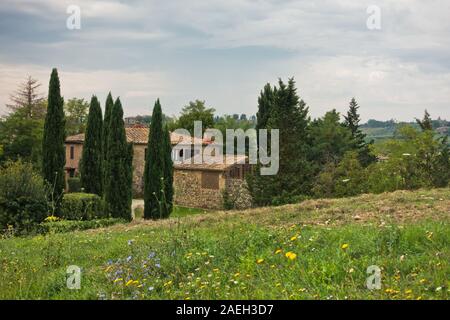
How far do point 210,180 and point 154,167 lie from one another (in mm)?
10288

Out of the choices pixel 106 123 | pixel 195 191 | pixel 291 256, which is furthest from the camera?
pixel 195 191

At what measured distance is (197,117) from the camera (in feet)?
190

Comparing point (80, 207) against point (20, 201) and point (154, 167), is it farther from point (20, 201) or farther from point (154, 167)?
point (20, 201)

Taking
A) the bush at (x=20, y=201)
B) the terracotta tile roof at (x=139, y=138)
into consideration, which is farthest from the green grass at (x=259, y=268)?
the terracotta tile roof at (x=139, y=138)

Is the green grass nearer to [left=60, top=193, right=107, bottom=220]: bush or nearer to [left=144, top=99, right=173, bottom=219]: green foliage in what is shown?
[left=144, top=99, right=173, bottom=219]: green foliage

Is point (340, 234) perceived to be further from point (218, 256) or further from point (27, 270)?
point (27, 270)

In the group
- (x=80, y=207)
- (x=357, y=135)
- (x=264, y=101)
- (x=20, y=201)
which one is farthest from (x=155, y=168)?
Result: (x=357, y=135)

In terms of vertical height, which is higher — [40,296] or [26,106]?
[26,106]

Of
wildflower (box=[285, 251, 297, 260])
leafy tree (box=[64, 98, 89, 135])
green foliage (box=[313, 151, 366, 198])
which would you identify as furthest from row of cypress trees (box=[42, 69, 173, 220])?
leafy tree (box=[64, 98, 89, 135])

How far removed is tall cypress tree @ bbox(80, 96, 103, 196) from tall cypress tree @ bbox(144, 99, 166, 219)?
6226 mm

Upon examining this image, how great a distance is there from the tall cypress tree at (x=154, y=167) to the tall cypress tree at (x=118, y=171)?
1009 mm

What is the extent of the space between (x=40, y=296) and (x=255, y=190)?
23.9 m
